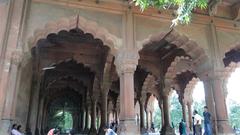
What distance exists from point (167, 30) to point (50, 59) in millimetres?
6266

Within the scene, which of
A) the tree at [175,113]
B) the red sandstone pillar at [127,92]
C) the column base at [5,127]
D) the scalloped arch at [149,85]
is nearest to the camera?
the column base at [5,127]

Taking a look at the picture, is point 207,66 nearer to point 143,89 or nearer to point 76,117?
point 143,89

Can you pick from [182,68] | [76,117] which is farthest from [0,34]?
[76,117]

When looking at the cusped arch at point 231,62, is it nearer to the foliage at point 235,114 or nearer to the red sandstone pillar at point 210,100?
the red sandstone pillar at point 210,100

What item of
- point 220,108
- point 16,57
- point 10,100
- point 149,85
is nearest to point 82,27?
point 16,57

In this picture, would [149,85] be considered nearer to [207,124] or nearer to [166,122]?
[166,122]

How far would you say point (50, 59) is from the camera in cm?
1302

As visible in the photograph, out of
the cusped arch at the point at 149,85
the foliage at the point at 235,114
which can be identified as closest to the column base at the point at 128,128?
the cusped arch at the point at 149,85

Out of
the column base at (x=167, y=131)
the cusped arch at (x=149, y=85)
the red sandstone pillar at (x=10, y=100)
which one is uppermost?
the cusped arch at (x=149, y=85)

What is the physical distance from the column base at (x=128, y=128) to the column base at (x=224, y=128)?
3.31 m

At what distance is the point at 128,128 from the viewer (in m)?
8.39

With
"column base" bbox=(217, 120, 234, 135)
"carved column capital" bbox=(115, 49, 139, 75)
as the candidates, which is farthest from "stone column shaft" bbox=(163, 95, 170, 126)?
"carved column capital" bbox=(115, 49, 139, 75)

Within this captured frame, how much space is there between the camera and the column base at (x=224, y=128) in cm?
936

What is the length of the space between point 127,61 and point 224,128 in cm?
441
